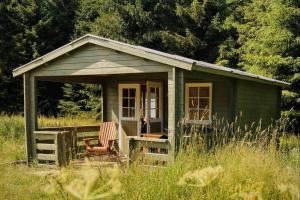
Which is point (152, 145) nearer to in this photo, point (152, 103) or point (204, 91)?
point (152, 103)

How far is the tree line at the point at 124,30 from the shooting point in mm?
24281

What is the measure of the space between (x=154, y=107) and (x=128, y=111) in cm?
82

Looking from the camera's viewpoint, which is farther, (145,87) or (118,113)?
(118,113)

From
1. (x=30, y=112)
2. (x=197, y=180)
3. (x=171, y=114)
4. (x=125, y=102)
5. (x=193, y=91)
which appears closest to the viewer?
(x=197, y=180)

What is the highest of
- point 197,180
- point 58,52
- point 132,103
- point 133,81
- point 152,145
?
point 58,52

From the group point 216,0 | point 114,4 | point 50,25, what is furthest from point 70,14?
point 216,0

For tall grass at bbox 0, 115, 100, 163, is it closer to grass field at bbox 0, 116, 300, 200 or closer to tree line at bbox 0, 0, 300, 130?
grass field at bbox 0, 116, 300, 200

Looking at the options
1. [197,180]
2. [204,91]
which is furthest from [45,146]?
[197,180]

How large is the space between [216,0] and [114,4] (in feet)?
21.5

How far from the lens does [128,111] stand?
12.0 metres

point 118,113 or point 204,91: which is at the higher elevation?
point 204,91

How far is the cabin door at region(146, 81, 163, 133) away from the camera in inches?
453

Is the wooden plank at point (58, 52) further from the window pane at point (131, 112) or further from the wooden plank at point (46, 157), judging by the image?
the window pane at point (131, 112)

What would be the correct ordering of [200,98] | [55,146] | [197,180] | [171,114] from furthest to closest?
1. [200,98]
2. [55,146]
3. [171,114]
4. [197,180]
